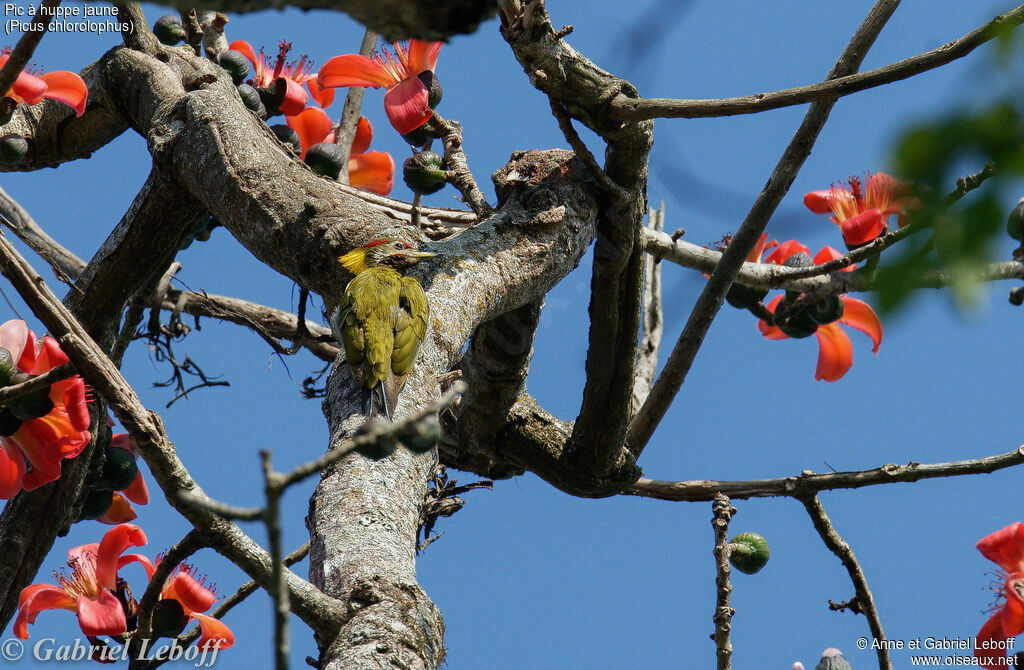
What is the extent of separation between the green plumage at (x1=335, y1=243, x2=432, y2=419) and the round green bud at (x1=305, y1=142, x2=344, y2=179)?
44.2 inches

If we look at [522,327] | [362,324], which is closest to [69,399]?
[362,324]

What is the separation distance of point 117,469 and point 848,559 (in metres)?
2.61

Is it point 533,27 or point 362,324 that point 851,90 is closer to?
point 533,27

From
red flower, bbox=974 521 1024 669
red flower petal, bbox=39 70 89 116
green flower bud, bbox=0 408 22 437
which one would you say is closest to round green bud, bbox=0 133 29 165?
red flower petal, bbox=39 70 89 116

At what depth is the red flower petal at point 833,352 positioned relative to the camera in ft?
13.3

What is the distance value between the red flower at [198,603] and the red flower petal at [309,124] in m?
2.05

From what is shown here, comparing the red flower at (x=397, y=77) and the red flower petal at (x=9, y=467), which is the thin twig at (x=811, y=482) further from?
the red flower petal at (x=9, y=467)

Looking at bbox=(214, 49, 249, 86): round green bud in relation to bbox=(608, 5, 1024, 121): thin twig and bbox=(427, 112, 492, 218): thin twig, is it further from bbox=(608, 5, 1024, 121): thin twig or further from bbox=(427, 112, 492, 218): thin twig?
bbox=(608, 5, 1024, 121): thin twig

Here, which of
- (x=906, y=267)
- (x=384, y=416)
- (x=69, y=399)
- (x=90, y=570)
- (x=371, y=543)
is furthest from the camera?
(x=90, y=570)

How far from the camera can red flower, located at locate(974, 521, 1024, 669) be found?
2.77 m

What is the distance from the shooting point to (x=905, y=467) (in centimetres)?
321

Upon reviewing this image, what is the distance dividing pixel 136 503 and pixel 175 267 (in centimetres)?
126

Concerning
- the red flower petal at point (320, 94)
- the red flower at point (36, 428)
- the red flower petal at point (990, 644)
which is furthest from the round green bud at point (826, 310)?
the red flower at point (36, 428)

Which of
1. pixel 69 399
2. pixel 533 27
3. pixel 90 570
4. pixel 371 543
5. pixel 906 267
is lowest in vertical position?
pixel 906 267
